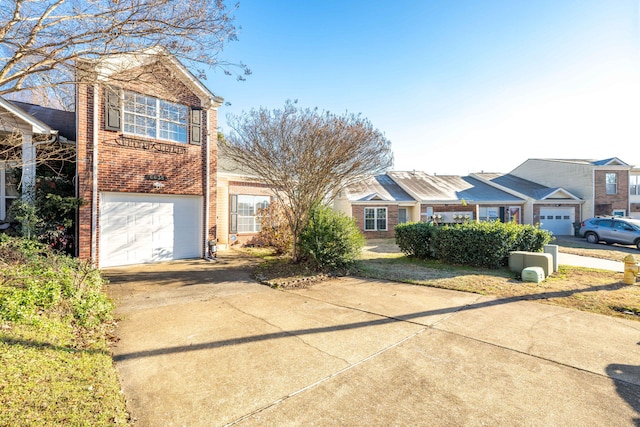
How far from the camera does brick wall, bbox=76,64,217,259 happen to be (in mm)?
8367

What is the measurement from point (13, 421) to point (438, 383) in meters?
3.72

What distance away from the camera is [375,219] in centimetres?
2194

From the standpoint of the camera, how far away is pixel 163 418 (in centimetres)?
264

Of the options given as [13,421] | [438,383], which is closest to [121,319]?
[13,421]

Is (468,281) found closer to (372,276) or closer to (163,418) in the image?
(372,276)

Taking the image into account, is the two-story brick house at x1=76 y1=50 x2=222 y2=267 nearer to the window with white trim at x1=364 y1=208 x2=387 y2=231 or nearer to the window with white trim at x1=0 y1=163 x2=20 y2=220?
the window with white trim at x1=0 y1=163 x2=20 y2=220

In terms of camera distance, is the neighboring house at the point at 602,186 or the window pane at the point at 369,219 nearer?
the window pane at the point at 369,219

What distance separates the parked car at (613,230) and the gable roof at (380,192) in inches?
421

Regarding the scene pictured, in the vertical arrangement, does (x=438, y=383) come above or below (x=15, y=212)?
below

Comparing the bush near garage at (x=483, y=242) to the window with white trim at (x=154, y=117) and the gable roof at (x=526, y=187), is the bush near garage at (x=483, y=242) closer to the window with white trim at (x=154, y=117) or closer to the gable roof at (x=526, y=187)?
the window with white trim at (x=154, y=117)

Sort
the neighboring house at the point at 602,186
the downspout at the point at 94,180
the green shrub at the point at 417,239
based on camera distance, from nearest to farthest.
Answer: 1. the downspout at the point at 94,180
2. the green shrub at the point at 417,239
3. the neighboring house at the point at 602,186

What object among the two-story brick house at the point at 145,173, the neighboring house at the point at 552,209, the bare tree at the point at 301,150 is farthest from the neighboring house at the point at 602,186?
the two-story brick house at the point at 145,173

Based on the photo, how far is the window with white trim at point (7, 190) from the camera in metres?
8.11

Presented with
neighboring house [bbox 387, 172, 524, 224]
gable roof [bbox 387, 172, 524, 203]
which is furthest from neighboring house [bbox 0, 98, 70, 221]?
gable roof [bbox 387, 172, 524, 203]
